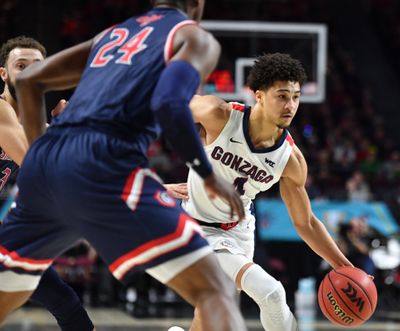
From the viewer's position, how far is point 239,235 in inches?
206

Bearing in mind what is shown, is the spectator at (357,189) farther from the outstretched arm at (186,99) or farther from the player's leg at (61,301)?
the outstretched arm at (186,99)

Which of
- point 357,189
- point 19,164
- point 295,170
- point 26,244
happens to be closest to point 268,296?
point 295,170

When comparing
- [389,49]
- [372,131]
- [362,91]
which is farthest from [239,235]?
[389,49]

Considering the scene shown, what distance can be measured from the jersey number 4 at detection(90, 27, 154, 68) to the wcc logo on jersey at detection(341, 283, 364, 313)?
2.33 meters

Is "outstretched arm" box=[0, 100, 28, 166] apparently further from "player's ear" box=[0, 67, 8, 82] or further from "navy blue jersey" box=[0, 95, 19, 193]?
"player's ear" box=[0, 67, 8, 82]

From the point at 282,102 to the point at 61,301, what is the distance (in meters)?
1.79

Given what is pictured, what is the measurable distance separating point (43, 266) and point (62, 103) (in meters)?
1.45

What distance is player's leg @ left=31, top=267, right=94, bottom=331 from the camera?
14.4ft

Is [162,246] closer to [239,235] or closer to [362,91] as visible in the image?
[239,235]

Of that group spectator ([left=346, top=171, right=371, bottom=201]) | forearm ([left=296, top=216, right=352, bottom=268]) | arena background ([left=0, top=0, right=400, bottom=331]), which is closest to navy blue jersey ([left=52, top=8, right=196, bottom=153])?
forearm ([left=296, top=216, right=352, bottom=268])

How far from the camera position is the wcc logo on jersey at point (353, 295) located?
4.92 m

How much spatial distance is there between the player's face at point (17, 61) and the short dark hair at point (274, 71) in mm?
1353

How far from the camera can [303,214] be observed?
511 centimetres

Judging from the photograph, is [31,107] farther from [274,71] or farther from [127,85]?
[274,71]
